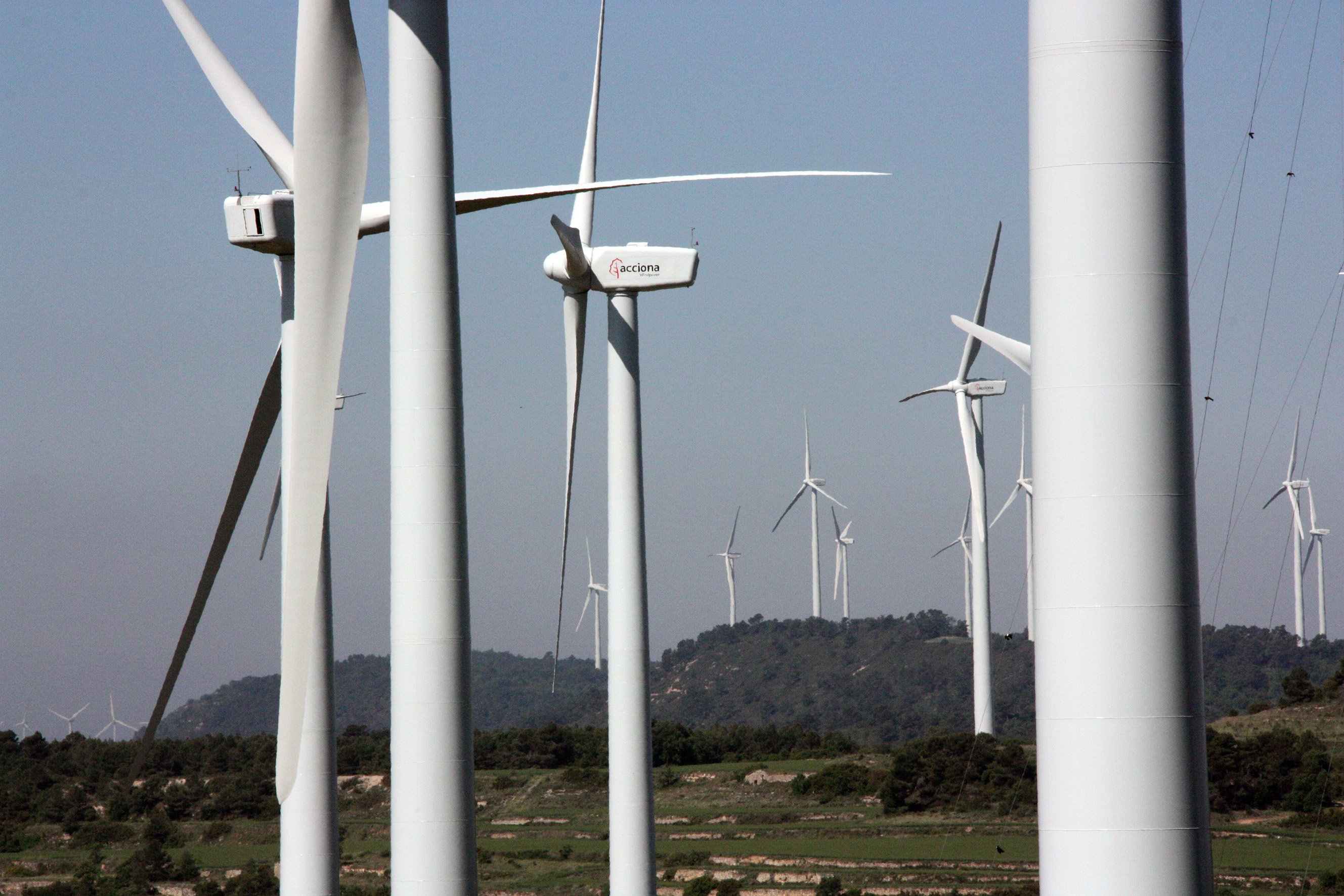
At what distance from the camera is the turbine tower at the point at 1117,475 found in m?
13.1

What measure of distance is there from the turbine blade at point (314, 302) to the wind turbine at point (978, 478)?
69.6 meters

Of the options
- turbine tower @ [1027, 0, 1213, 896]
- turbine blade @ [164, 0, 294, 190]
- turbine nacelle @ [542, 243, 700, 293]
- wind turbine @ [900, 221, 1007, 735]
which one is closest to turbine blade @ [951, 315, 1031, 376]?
turbine nacelle @ [542, 243, 700, 293]

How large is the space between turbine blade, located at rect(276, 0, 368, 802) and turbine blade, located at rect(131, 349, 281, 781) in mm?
6274

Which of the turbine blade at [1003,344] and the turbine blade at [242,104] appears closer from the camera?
the turbine blade at [242,104]

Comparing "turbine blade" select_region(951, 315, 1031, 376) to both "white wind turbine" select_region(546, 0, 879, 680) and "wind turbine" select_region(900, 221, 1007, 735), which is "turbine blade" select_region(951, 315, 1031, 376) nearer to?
"white wind turbine" select_region(546, 0, 879, 680)

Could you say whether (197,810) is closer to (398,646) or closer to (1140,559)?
(398,646)

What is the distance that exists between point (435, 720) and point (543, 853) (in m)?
69.6

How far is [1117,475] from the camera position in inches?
520

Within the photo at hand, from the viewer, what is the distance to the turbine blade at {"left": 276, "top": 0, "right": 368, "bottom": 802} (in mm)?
19656

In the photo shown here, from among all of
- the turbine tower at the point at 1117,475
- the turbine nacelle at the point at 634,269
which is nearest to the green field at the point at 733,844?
the turbine nacelle at the point at 634,269

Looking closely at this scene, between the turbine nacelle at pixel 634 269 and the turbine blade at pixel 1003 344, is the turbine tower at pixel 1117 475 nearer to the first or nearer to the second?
the turbine blade at pixel 1003 344

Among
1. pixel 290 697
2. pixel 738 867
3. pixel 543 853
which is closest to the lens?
pixel 290 697

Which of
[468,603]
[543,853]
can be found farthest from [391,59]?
[543,853]

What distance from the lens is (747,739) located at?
522 ft
